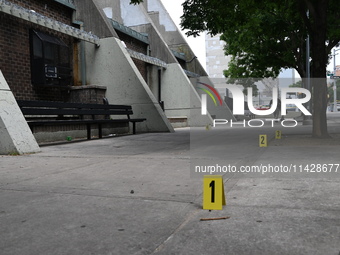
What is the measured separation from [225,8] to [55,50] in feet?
23.2

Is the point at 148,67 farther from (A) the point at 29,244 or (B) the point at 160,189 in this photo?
(A) the point at 29,244

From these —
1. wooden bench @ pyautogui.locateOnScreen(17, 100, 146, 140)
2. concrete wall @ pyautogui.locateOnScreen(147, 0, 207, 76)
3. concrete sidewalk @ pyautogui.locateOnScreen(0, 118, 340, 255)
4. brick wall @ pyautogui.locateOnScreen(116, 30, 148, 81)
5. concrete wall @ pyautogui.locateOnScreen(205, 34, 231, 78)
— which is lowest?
concrete sidewalk @ pyautogui.locateOnScreen(0, 118, 340, 255)

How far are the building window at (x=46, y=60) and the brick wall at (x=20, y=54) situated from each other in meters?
0.23

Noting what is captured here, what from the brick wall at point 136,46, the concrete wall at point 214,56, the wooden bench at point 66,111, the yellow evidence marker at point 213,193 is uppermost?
the concrete wall at point 214,56

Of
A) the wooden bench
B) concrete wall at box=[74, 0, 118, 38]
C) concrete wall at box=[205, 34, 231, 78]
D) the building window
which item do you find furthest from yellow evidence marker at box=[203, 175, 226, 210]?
concrete wall at box=[205, 34, 231, 78]

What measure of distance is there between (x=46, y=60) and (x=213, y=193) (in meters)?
11.5

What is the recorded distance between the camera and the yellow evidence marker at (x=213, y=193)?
2.81 metres

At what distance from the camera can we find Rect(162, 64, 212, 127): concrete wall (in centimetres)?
1975

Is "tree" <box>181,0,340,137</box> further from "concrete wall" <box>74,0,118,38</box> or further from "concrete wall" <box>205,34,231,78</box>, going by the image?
"concrete wall" <box>205,34,231,78</box>

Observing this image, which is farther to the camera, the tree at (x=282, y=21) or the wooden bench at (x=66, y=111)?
the tree at (x=282, y=21)

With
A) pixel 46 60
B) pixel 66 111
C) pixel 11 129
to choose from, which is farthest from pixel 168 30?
pixel 11 129

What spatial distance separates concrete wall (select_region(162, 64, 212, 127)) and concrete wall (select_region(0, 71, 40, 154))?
13276 millimetres

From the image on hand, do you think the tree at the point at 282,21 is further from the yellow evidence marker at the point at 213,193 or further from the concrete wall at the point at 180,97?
the yellow evidence marker at the point at 213,193

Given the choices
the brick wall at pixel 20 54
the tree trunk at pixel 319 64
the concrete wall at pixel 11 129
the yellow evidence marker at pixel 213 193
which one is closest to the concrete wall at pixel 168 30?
the brick wall at pixel 20 54
